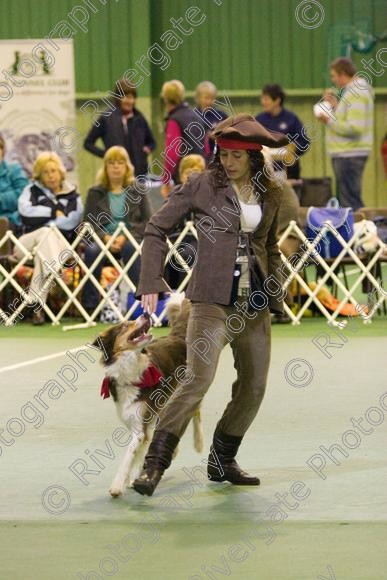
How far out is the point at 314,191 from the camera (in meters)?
12.3

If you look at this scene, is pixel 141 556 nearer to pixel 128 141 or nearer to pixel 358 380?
pixel 358 380

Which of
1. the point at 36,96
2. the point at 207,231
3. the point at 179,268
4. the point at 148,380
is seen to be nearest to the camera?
the point at 207,231

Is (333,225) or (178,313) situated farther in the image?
(333,225)

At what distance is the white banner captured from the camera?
1270 cm

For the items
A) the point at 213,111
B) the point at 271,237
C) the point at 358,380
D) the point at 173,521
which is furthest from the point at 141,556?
the point at 213,111

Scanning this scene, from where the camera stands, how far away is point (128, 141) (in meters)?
11.5

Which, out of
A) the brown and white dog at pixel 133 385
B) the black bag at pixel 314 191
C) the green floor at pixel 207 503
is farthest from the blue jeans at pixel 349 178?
the brown and white dog at pixel 133 385

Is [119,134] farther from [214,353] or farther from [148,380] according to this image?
[214,353]

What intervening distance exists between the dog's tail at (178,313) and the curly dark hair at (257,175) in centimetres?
67

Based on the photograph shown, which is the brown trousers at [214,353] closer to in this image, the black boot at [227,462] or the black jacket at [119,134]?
the black boot at [227,462]

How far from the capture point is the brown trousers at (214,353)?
172 inches

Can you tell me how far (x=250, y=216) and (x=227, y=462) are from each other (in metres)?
0.94

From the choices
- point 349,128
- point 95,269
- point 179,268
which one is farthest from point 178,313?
point 349,128

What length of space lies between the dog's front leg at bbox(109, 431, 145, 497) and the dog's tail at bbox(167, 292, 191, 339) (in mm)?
494
